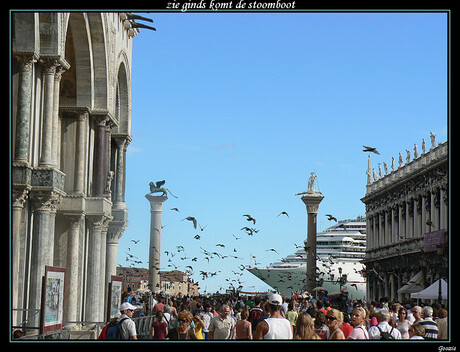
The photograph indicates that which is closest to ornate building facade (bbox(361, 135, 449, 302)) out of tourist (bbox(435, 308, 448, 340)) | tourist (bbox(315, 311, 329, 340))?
tourist (bbox(435, 308, 448, 340))

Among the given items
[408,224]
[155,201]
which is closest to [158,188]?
[155,201]

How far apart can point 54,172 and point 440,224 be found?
42.4 meters

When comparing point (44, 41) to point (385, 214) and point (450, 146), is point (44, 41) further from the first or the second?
point (385, 214)

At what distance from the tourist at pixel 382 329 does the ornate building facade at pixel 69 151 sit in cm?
595

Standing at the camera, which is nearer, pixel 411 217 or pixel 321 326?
pixel 321 326

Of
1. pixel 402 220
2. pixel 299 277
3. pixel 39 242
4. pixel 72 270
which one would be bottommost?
pixel 72 270

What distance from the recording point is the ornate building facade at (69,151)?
1886 centimetres

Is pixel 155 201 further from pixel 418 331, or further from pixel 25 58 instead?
pixel 418 331

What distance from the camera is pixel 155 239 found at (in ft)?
283

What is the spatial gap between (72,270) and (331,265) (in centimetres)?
9590

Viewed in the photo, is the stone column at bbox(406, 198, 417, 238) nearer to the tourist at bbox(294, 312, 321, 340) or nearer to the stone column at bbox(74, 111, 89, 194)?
the stone column at bbox(74, 111, 89, 194)

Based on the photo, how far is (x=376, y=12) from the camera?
32.8ft

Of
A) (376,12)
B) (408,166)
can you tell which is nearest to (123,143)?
(376,12)

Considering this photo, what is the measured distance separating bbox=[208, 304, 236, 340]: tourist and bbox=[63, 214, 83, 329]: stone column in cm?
949
